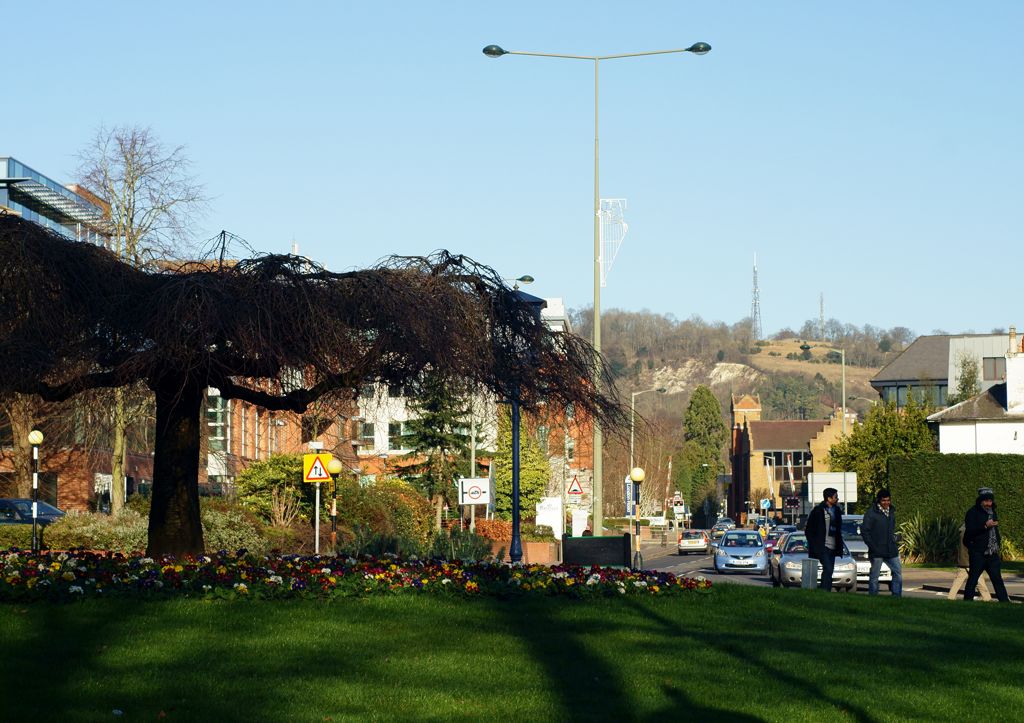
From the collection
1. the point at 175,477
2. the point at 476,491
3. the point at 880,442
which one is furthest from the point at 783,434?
the point at 175,477

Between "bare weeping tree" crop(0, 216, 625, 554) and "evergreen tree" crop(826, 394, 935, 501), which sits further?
"evergreen tree" crop(826, 394, 935, 501)

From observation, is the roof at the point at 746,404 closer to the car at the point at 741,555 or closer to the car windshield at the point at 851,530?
the car at the point at 741,555

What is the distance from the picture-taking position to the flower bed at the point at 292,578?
14.1 meters

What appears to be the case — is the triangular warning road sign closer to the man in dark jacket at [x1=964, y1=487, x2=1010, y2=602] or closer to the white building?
the man in dark jacket at [x1=964, y1=487, x2=1010, y2=602]

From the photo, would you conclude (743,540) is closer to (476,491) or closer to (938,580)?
(476,491)

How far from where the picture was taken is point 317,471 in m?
32.2

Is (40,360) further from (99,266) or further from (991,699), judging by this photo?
(991,699)

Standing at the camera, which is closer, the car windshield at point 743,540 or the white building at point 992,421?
the car windshield at point 743,540

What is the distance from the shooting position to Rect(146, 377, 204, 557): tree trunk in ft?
57.9

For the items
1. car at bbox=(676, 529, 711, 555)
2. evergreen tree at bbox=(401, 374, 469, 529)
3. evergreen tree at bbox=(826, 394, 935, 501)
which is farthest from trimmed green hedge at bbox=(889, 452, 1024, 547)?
car at bbox=(676, 529, 711, 555)

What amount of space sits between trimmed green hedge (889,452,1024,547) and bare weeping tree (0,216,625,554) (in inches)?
1244

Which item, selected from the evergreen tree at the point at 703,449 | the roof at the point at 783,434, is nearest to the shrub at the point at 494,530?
the roof at the point at 783,434

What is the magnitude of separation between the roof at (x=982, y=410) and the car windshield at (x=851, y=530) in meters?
16.1

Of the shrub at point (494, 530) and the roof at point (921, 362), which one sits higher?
the roof at point (921, 362)
